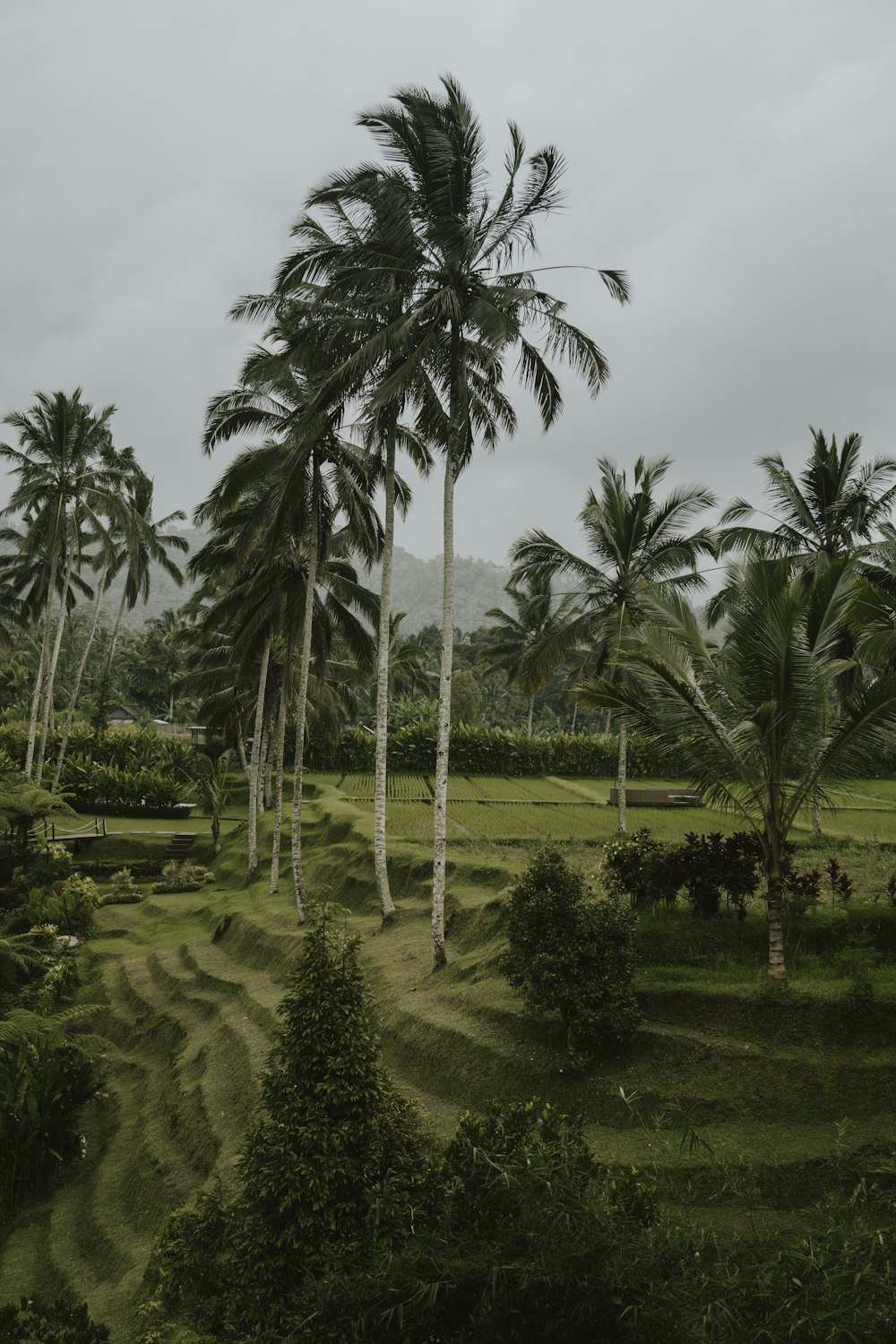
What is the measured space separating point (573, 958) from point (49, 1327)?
520 cm

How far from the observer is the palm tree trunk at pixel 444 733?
1201cm

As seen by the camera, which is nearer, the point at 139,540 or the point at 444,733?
the point at 444,733

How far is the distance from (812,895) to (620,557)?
10.8 meters

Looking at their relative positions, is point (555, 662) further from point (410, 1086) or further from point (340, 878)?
point (410, 1086)

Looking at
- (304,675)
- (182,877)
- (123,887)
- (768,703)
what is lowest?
(123,887)

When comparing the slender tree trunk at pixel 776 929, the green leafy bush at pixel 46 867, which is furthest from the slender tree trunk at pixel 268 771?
the slender tree trunk at pixel 776 929

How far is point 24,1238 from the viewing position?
978cm

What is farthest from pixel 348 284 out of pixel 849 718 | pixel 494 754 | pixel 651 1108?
pixel 494 754

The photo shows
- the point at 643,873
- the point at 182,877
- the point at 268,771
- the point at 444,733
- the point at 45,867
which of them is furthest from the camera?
the point at 268,771

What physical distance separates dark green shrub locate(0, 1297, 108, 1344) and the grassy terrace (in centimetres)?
74

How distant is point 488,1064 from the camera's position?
9172 millimetres

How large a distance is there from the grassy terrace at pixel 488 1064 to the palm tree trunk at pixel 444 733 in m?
0.59

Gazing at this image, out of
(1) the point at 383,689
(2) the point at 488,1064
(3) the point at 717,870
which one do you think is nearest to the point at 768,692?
(3) the point at 717,870

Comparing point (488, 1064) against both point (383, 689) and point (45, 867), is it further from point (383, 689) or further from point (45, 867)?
point (45, 867)
